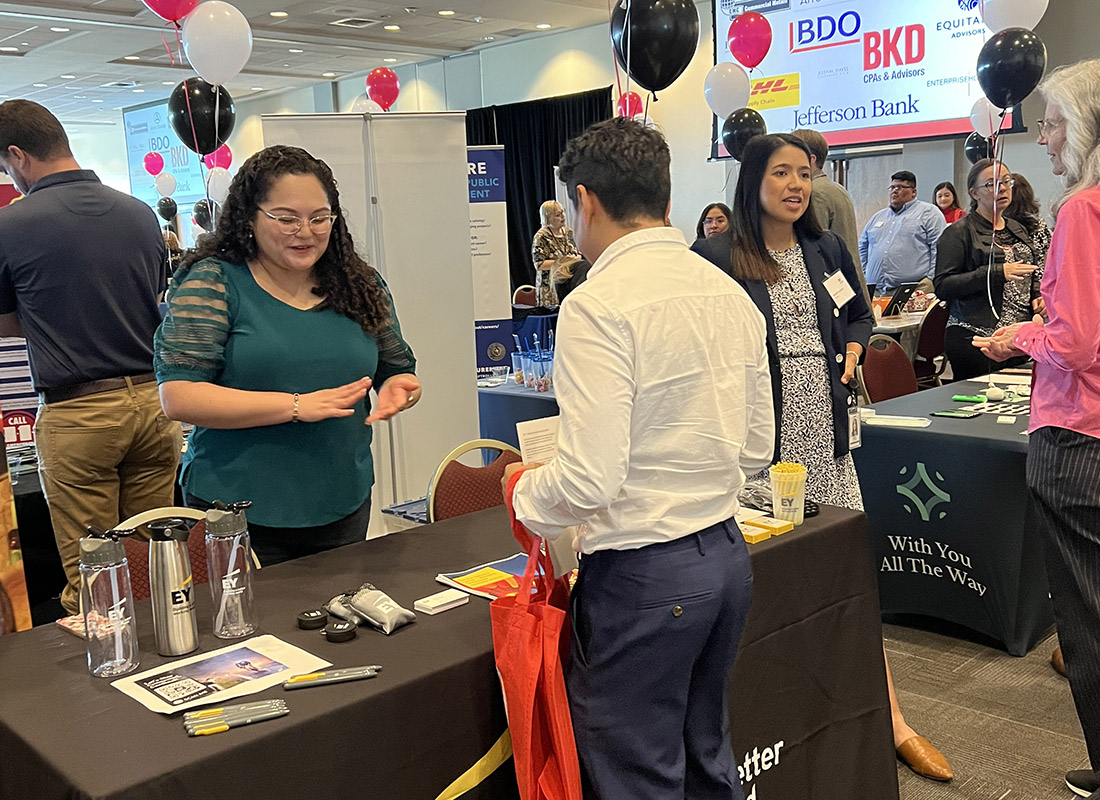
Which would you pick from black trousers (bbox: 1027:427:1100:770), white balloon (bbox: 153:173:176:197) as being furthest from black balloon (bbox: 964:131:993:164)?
white balloon (bbox: 153:173:176:197)

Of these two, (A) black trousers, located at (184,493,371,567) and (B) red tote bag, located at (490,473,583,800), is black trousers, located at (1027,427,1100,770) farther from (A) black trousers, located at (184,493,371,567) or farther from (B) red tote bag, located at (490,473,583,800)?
(A) black trousers, located at (184,493,371,567)

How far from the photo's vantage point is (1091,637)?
7.29ft

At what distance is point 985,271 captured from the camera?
4324mm

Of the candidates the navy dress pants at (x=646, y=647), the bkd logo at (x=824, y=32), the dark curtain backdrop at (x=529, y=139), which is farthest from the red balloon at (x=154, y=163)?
the navy dress pants at (x=646, y=647)

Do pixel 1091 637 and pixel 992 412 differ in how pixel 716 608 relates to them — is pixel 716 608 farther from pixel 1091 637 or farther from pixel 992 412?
pixel 992 412

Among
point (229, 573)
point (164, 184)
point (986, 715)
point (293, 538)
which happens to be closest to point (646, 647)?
point (229, 573)

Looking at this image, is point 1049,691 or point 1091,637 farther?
point 1049,691

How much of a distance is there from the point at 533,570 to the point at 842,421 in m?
1.30

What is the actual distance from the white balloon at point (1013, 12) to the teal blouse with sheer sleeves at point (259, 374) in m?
4.07

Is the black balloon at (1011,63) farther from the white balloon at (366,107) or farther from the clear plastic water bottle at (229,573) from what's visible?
the clear plastic water bottle at (229,573)

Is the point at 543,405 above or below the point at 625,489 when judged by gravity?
below

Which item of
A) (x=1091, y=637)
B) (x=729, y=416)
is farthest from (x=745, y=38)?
(x=729, y=416)

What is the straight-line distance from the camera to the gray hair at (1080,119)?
79.7 inches

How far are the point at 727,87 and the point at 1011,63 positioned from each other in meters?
1.94
